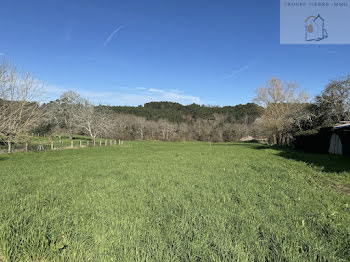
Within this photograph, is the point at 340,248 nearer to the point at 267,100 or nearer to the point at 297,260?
the point at 297,260

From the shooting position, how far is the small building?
17969 mm

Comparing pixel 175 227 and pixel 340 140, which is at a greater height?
pixel 340 140

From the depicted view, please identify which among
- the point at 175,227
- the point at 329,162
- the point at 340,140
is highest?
the point at 340,140

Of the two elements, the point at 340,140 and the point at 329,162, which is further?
the point at 340,140

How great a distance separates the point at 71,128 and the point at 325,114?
51.8 metres

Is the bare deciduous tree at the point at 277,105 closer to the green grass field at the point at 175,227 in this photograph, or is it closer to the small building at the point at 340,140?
the small building at the point at 340,140

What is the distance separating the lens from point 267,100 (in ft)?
132

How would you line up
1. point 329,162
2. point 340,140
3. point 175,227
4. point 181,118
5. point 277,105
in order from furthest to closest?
point 181,118
point 277,105
point 340,140
point 329,162
point 175,227

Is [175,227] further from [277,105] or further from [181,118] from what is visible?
[181,118]

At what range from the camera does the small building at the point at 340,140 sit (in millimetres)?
17969

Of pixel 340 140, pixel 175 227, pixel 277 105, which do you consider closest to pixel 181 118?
pixel 277 105

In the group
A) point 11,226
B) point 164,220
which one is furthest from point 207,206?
point 11,226

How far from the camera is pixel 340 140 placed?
18.8 meters

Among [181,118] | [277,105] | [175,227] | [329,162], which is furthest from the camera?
[181,118]
